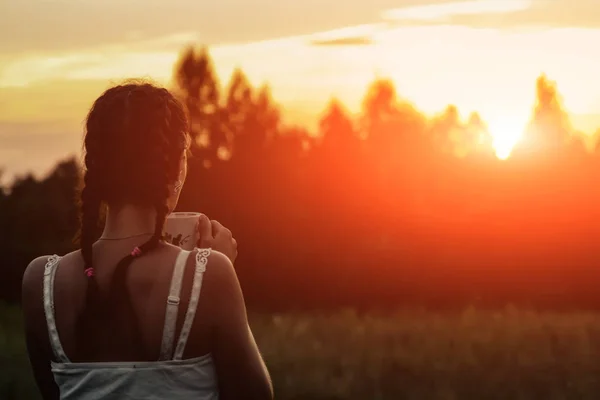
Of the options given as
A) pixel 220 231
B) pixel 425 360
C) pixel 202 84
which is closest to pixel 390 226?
pixel 425 360

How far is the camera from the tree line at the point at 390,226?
73.4 feet

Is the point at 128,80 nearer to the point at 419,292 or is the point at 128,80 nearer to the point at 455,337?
the point at 455,337

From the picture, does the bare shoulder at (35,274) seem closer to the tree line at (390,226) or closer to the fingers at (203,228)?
the fingers at (203,228)

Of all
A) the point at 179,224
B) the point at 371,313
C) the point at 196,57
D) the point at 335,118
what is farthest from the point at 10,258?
the point at 335,118

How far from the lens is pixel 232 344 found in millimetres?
2248

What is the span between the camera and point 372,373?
36.7 feet

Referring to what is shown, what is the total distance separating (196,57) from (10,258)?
4041 centimetres

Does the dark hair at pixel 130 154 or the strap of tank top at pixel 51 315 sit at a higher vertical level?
the dark hair at pixel 130 154

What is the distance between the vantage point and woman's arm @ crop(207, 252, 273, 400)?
2240mm

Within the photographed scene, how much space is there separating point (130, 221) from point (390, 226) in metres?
20.6

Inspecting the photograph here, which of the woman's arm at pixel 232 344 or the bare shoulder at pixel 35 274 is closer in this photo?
the woman's arm at pixel 232 344

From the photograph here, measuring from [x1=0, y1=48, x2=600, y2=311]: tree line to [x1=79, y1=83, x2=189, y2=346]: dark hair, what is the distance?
19.7 meters

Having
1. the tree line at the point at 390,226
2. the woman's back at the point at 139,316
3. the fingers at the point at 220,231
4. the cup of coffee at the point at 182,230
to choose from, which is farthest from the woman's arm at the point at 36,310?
the tree line at the point at 390,226

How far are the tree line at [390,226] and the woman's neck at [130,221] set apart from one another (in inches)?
777
